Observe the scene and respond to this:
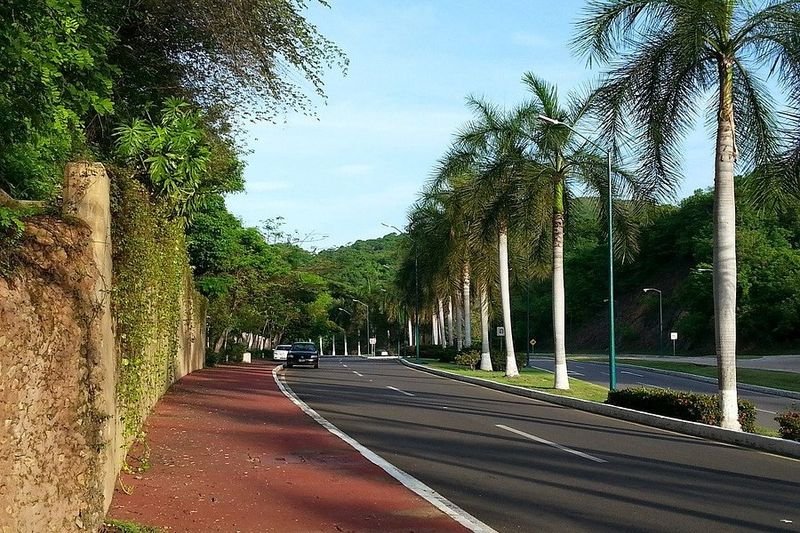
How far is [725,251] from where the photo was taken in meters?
16.4

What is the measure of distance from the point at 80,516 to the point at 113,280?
10.5ft

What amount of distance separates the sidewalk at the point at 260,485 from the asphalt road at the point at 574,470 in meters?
0.72

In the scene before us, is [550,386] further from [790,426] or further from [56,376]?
[56,376]

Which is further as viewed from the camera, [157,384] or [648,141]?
[648,141]

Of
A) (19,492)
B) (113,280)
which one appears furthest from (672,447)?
(19,492)

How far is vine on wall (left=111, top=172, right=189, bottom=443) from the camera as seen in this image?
9539 millimetres

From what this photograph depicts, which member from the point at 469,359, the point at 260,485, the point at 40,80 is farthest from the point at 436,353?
the point at 40,80

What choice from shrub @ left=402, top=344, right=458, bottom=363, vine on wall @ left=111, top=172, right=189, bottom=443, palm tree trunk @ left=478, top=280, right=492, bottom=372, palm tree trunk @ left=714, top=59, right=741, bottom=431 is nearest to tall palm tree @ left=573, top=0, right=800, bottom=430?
palm tree trunk @ left=714, top=59, right=741, bottom=431

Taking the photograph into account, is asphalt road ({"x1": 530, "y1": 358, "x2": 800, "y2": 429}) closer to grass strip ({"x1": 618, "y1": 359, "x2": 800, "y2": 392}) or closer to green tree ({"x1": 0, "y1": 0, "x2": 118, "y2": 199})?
grass strip ({"x1": 618, "y1": 359, "x2": 800, "y2": 392})

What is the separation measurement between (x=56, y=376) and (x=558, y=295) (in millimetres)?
22318

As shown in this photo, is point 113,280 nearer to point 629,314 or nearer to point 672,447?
point 672,447

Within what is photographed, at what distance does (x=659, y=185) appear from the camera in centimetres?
1841

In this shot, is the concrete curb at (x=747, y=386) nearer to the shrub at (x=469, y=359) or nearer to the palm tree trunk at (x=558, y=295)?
the palm tree trunk at (x=558, y=295)

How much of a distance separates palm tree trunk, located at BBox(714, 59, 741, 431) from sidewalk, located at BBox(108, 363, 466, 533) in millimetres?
8062
